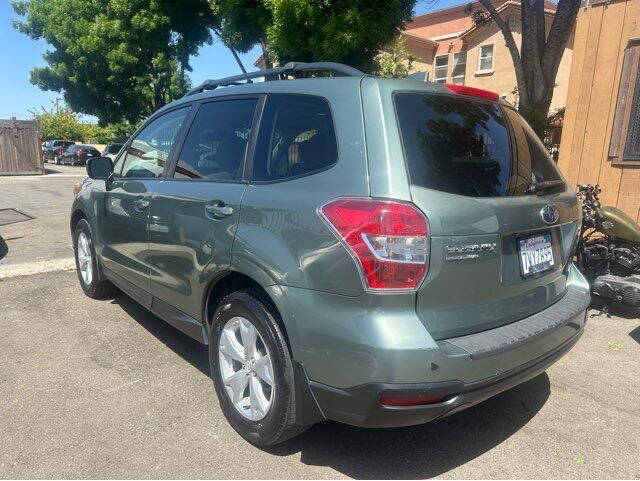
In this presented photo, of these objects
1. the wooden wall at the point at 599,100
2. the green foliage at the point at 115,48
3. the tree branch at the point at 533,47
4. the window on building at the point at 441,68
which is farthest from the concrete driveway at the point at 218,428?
the window on building at the point at 441,68

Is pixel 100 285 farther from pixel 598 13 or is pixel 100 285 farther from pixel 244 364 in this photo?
pixel 598 13

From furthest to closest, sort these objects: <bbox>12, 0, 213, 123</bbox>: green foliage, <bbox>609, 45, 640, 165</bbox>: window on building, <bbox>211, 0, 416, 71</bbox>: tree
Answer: <bbox>12, 0, 213, 123</bbox>: green foliage
<bbox>211, 0, 416, 71</bbox>: tree
<bbox>609, 45, 640, 165</bbox>: window on building

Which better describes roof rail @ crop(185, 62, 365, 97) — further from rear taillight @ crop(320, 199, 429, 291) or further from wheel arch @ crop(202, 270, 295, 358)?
wheel arch @ crop(202, 270, 295, 358)

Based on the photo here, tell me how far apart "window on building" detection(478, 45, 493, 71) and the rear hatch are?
2269 cm

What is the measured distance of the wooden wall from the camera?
18.7 feet

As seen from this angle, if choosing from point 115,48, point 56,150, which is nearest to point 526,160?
point 115,48

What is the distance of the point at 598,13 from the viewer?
5.87m

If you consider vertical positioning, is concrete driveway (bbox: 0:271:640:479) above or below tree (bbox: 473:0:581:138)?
below

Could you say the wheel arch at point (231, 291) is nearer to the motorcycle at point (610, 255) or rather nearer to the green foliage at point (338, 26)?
the motorcycle at point (610, 255)

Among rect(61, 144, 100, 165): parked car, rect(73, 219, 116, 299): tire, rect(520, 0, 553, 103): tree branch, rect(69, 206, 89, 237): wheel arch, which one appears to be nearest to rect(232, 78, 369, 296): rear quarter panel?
rect(73, 219, 116, 299): tire

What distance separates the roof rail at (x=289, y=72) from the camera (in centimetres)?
264

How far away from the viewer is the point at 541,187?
2.56 m

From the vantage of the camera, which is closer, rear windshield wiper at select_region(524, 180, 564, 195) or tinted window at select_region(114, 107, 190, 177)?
rear windshield wiper at select_region(524, 180, 564, 195)

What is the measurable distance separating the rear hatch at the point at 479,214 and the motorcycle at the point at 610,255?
2.46 meters
